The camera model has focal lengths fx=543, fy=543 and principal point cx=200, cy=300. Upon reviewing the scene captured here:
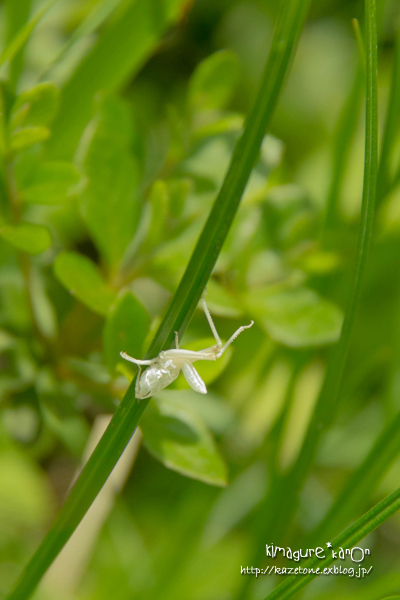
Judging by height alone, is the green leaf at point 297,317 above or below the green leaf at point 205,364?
above

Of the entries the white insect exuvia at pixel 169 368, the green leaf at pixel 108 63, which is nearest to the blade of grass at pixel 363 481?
the white insect exuvia at pixel 169 368

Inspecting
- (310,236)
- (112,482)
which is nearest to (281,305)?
(310,236)

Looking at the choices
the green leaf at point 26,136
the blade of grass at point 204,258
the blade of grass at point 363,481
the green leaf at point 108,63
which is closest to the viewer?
the blade of grass at point 204,258

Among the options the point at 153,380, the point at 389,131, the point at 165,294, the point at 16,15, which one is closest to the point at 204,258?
the point at 153,380

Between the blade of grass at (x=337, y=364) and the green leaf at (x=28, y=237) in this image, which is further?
the green leaf at (x=28, y=237)

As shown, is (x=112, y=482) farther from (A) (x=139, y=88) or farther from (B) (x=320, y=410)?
(A) (x=139, y=88)

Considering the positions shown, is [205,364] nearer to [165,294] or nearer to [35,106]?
[35,106]

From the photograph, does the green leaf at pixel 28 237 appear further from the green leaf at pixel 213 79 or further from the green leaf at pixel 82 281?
the green leaf at pixel 213 79
